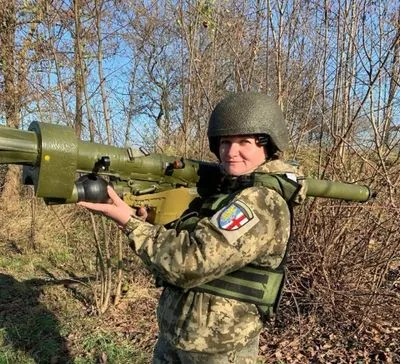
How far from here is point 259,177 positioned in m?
1.95

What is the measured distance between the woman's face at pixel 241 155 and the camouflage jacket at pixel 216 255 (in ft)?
0.16

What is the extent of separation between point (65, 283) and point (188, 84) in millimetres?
2765

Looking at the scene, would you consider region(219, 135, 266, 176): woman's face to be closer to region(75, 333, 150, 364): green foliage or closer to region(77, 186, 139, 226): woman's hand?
region(77, 186, 139, 226): woman's hand

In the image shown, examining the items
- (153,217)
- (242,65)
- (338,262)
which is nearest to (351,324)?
(338,262)

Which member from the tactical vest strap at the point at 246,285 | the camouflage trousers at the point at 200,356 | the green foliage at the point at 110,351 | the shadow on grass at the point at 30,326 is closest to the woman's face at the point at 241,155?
the tactical vest strap at the point at 246,285

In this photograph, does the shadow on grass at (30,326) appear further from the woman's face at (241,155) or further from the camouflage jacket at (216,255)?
the woman's face at (241,155)

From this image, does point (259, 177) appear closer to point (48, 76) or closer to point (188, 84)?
point (188, 84)

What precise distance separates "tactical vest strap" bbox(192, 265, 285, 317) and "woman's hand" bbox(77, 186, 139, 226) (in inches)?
16.9

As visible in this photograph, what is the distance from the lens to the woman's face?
6.74 feet

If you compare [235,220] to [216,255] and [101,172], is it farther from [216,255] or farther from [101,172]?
[101,172]

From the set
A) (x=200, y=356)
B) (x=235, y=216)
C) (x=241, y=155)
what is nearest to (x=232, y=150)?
(x=241, y=155)

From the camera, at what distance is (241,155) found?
207 cm

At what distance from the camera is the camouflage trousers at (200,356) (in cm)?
209

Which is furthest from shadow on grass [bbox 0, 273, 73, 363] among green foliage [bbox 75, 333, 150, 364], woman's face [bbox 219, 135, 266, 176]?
woman's face [bbox 219, 135, 266, 176]
